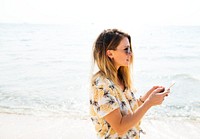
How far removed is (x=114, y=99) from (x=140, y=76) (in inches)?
425

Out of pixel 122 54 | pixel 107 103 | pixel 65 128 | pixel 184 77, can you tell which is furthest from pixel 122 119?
pixel 184 77

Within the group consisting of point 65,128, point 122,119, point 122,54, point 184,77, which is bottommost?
point 184,77

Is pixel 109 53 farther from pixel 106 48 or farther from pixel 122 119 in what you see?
pixel 122 119

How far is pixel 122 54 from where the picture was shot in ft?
7.24

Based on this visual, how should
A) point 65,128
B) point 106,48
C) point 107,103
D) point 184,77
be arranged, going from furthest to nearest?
point 184,77 → point 65,128 → point 106,48 → point 107,103

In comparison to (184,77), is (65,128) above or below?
above

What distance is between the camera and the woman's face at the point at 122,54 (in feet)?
7.18

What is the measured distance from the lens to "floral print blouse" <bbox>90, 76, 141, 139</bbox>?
204 cm

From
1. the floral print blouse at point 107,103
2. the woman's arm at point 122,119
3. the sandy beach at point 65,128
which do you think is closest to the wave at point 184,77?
the sandy beach at point 65,128

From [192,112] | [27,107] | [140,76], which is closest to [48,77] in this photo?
[140,76]

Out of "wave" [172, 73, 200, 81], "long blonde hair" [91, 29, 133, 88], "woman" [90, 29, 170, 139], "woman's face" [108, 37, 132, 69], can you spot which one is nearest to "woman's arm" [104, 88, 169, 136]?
"woman" [90, 29, 170, 139]

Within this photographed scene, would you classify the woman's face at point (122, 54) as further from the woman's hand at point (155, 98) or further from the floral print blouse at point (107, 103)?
the woman's hand at point (155, 98)

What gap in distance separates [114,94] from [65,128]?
13.1 feet

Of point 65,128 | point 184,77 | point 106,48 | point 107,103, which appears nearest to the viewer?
point 107,103
